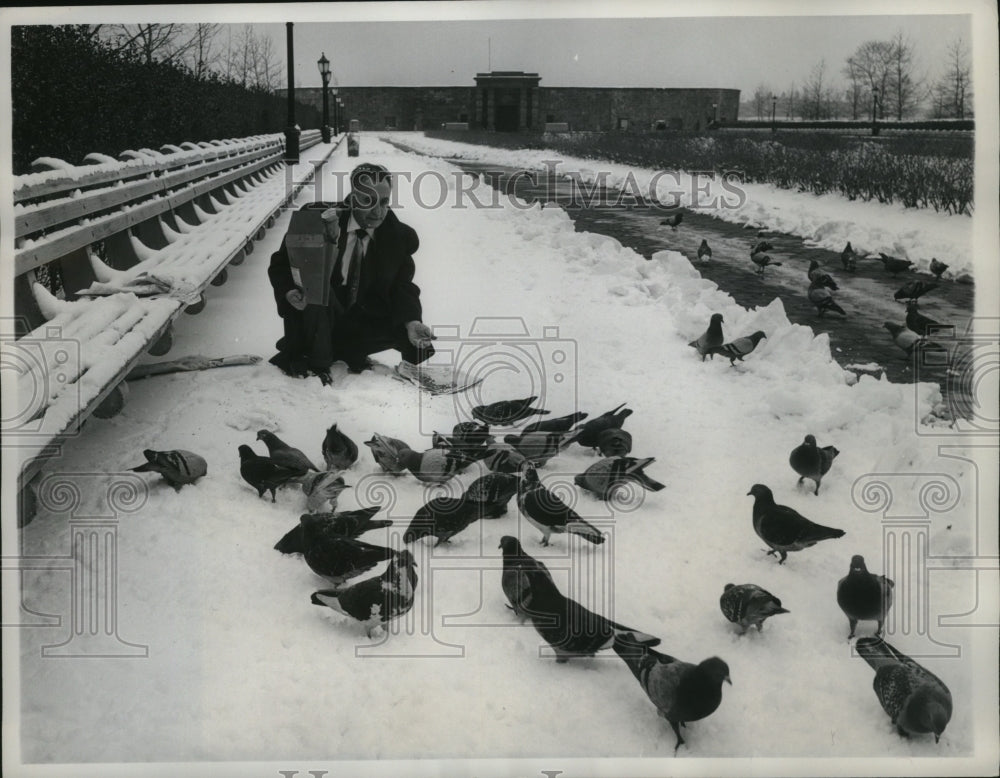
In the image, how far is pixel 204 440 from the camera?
3.62 meters

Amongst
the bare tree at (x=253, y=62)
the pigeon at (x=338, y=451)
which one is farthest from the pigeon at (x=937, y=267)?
the bare tree at (x=253, y=62)

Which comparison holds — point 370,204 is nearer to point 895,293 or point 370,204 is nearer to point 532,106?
point 532,106

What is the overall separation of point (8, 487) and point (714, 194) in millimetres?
3407

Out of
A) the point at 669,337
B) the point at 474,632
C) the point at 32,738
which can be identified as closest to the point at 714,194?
the point at 669,337

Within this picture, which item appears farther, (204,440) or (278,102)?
(278,102)

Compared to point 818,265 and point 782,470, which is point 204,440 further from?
point 818,265

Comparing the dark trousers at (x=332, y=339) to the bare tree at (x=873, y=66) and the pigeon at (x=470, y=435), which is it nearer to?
the pigeon at (x=470, y=435)

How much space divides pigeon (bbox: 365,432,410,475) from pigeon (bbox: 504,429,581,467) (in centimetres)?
45

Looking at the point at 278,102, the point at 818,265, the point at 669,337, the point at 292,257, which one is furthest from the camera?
the point at 278,102

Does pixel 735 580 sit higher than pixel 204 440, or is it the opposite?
pixel 204 440

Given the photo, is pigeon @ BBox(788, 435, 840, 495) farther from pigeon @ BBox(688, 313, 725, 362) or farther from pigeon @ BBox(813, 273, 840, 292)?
pigeon @ BBox(813, 273, 840, 292)

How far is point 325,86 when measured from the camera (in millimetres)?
4309

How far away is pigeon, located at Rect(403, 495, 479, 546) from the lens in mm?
3346

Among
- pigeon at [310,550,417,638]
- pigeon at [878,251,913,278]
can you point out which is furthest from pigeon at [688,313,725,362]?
pigeon at [310,550,417,638]
